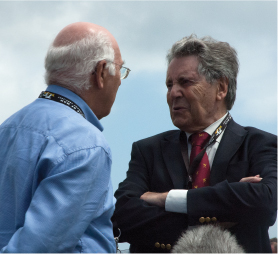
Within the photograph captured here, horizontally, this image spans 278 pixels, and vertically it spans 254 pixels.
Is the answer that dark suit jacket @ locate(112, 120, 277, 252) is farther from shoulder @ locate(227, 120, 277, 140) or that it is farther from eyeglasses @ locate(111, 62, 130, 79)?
eyeglasses @ locate(111, 62, 130, 79)

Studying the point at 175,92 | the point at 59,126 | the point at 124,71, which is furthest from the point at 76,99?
the point at 175,92

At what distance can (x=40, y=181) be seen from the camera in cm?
245

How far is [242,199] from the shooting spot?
3.51 meters

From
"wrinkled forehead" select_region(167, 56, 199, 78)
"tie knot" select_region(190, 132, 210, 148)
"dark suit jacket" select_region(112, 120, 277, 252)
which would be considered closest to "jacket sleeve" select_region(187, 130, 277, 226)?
"dark suit jacket" select_region(112, 120, 277, 252)

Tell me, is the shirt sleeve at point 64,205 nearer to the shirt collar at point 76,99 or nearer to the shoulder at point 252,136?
the shirt collar at point 76,99

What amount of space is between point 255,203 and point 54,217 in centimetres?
189

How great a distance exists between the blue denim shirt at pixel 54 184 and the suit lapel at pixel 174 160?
1.41m

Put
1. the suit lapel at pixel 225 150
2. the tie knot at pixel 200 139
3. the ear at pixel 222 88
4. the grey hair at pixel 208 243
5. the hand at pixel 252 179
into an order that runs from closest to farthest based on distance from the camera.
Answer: the grey hair at pixel 208 243 < the hand at pixel 252 179 < the suit lapel at pixel 225 150 < the tie knot at pixel 200 139 < the ear at pixel 222 88

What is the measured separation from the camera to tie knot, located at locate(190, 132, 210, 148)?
4.15 metres

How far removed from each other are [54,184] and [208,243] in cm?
93

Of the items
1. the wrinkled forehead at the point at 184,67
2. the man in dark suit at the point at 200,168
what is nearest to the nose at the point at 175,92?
the man in dark suit at the point at 200,168

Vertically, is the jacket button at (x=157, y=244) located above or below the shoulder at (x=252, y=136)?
below

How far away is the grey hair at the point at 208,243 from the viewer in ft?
7.77

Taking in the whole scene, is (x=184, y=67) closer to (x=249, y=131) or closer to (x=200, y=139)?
(x=200, y=139)
